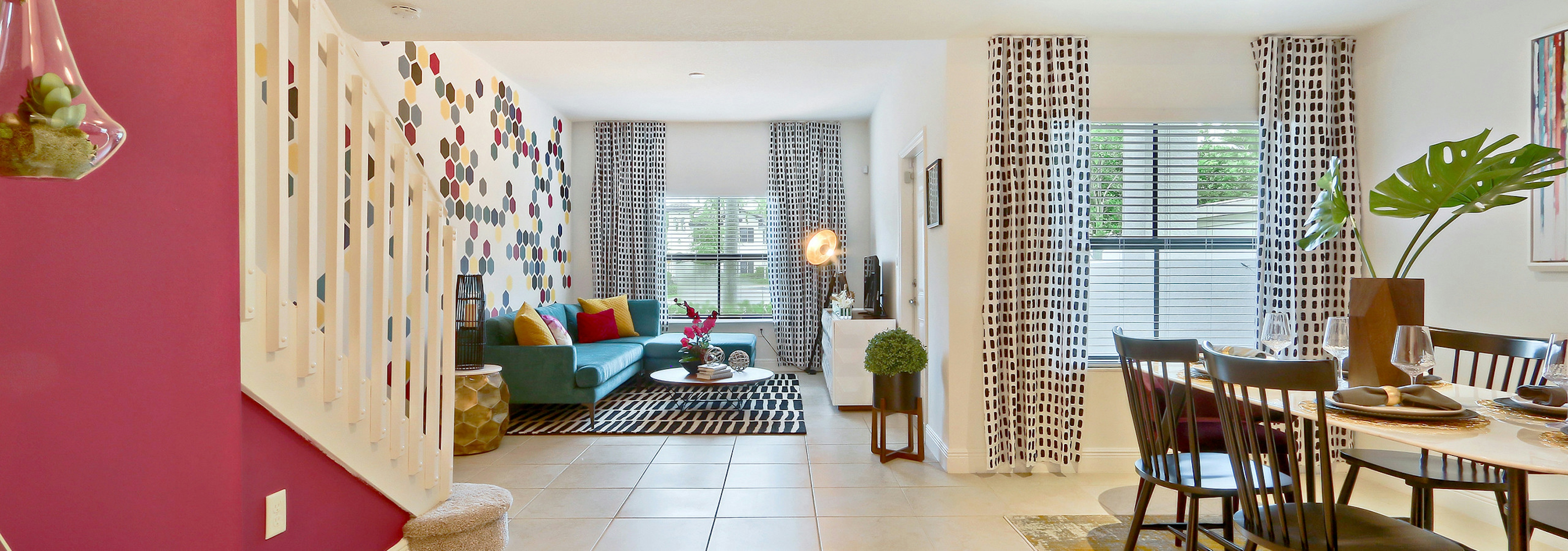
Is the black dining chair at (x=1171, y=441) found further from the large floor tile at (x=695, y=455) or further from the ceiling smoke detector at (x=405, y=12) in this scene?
the ceiling smoke detector at (x=405, y=12)

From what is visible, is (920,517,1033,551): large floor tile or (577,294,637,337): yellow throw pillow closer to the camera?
(920,517,1033,551): large floor tile

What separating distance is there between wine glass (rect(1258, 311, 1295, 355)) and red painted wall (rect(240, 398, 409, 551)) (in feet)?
9.37

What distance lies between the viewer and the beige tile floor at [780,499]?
2814 millimetres

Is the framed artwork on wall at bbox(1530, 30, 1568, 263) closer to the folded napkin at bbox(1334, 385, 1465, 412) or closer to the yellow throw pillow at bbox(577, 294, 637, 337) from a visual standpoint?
the folded napkin at bbox(1334, 385, 1465, 412)

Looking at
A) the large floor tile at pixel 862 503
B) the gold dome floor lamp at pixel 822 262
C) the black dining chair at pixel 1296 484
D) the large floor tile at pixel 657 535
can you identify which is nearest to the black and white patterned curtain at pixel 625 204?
the gold dome floor lamp at pixel 822 262

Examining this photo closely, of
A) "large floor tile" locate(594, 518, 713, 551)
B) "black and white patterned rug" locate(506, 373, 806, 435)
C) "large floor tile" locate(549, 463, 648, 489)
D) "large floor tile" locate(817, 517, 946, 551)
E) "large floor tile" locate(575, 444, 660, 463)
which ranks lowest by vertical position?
"large floor tile" locate(594, 518, 713, 551)

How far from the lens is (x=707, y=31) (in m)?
3.41

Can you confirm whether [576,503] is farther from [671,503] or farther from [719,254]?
[719,254]

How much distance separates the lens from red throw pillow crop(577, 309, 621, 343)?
20.3ft

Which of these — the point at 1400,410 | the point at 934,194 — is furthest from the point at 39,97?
the point at 934,194

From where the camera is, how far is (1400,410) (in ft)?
5.64

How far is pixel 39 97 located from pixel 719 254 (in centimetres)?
658

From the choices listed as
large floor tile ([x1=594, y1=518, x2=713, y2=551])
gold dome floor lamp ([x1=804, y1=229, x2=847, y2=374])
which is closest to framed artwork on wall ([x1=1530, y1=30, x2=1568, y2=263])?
large floor tile ([x1=594, y1=518, x2=713, y2=551])

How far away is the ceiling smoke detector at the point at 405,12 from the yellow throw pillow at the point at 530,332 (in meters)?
2.23
